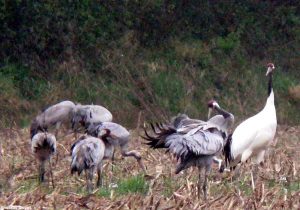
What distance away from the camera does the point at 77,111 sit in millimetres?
14273

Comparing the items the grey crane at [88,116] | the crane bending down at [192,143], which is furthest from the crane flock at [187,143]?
the grey crane at [88,116]

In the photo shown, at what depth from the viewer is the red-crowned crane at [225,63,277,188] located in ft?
38.0

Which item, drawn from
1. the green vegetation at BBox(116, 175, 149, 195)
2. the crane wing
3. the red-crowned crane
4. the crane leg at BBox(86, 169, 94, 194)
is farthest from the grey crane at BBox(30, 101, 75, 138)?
the green vegetation at BBox(116, 175, 149, 195)

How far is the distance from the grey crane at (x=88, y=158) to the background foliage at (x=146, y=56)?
8518mm

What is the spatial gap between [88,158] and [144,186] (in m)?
0.68

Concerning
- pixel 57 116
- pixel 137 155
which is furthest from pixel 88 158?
pixel 57 116

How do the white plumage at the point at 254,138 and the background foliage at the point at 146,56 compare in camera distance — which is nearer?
the white plumage at the point at 254,138

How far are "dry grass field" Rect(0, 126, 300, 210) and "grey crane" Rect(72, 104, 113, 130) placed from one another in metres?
0.84

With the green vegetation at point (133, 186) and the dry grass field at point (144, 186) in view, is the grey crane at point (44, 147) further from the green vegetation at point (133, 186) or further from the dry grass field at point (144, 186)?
the green vegetation at point (133, 186)

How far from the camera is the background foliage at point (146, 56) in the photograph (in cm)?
1966

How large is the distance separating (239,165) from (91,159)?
241 centimetres

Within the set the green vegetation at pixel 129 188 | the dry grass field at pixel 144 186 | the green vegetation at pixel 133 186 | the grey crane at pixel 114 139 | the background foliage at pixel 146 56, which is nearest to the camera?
the dry grass field at pixel 144 186

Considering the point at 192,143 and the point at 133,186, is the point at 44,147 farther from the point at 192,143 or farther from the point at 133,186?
the point at 192,143

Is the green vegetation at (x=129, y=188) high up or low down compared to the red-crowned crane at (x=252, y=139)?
down
